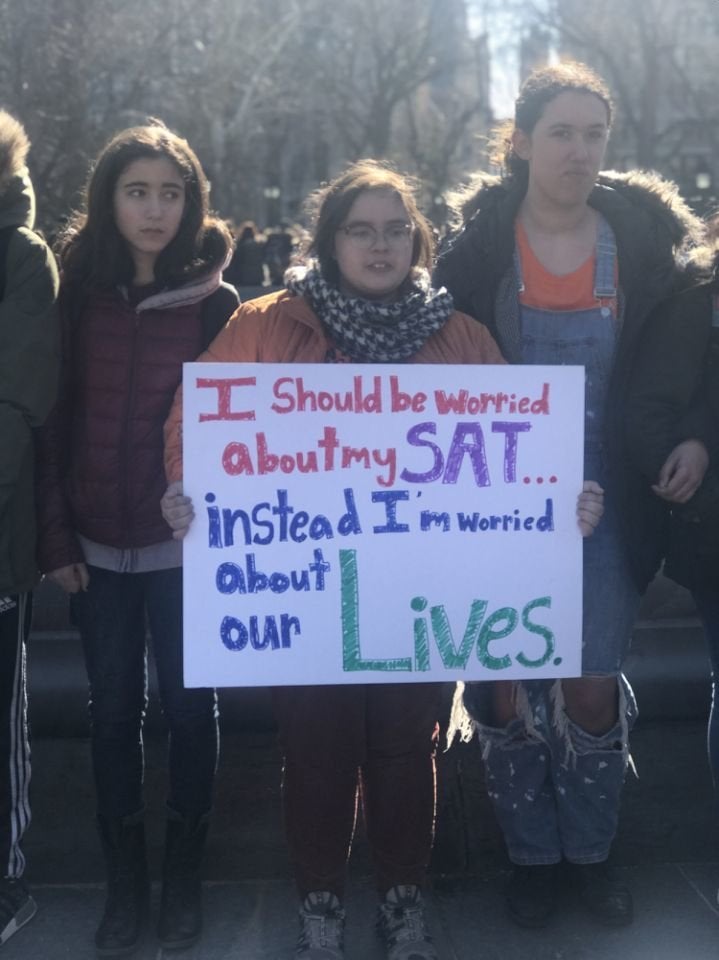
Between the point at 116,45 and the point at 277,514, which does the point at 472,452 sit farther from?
the point at 116,45

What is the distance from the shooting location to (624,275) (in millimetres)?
2965

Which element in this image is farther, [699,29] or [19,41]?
[699,29]

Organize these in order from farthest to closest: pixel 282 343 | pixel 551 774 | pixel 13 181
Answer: pixel 551 774
pixel 13 181
pixel 282 343

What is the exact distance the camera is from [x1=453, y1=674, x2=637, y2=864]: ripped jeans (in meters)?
3.06

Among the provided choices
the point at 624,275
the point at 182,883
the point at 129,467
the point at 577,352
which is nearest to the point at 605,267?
the point at 624,275

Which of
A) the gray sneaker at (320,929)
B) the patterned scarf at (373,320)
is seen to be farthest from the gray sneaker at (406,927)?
the patterned scarf at (373,320)

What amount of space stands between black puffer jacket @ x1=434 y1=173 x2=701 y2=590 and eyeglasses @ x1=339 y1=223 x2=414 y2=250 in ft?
0.91

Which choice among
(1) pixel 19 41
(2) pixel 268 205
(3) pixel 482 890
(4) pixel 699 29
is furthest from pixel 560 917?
(2) pixel 268 205

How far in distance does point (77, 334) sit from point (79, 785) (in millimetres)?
1600

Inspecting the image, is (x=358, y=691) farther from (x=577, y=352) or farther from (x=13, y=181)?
(x=13, y=181)

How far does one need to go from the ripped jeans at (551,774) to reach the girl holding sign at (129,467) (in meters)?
0.74

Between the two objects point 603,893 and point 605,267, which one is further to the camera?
point 603,893

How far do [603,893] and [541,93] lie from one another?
199 centimetres

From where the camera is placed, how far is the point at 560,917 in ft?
10.3
